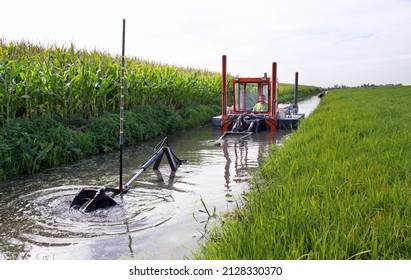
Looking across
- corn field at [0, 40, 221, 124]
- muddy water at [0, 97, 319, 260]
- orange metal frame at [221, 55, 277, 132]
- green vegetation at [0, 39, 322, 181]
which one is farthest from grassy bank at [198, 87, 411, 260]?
orange metal frame at [221, 55, 277, 132]

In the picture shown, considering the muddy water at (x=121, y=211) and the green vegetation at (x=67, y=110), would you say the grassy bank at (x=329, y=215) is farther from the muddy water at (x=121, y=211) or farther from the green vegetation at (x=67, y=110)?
the green vegetation at (x=67, y=110)

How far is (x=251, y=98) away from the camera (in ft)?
57.0

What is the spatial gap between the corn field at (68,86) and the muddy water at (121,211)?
1.88 m

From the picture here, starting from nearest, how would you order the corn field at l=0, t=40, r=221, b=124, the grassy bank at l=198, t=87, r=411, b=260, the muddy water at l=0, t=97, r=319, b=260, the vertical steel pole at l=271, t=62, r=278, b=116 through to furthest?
the grassy bank at l=198, t=87, r=411, b=260 < the muddy water at l=0, t=97, r=319, b=260 < the corn field at l=0, t=40, r=221, b=124 < the vertical steel pole at l=271, t=62, r=278, b=116

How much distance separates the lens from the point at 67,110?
11156 mm

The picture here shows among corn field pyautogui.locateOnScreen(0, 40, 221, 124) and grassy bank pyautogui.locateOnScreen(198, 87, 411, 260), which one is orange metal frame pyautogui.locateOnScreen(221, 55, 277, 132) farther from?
grassy bank pyautogui.locateOnScreen(198, 87, 411, 260)

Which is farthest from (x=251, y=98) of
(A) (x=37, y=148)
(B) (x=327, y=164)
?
(B) (x=327, y=164)

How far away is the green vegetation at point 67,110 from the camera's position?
8.60 m

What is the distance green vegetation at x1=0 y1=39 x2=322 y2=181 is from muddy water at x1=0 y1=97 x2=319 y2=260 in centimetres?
51

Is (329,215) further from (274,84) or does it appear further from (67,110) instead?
(274,84)

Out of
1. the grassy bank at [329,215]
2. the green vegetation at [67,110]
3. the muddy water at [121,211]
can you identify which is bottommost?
the muddy water at [121,211]

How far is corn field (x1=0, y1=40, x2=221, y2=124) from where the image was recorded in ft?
31.1

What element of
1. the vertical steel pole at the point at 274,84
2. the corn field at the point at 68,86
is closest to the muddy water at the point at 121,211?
the corn field at the point at 68,86
